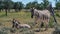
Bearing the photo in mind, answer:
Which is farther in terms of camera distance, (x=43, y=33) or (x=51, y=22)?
(x=51, y=22)

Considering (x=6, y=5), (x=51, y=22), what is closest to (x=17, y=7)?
(x=6, y=5)

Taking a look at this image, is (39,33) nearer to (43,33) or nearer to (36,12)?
(43,33)

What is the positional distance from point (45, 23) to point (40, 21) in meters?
0.67

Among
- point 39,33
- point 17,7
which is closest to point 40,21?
point 39,33

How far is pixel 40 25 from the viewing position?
18.6m

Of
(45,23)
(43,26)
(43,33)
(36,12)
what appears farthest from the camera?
(43,26)

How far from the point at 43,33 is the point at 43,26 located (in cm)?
388

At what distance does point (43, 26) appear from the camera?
20094 mm

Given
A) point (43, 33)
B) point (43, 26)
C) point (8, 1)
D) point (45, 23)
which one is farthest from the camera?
point (8, 1)

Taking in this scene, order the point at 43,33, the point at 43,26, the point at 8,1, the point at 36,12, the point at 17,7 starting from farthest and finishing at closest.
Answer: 1. the point at 17,7
2. the point at 8,1
3. the point at 43,26
4. the point at 36,12
5. the point at 43,33

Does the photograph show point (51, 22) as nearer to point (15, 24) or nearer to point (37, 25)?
point (37, 25)

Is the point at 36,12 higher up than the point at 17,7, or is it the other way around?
the point at 36,12

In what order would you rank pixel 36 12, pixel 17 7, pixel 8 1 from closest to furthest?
pixel 36 12
pixel 8 1
pixel 17 7

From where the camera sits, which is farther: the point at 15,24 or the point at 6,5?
the point at 6,5
